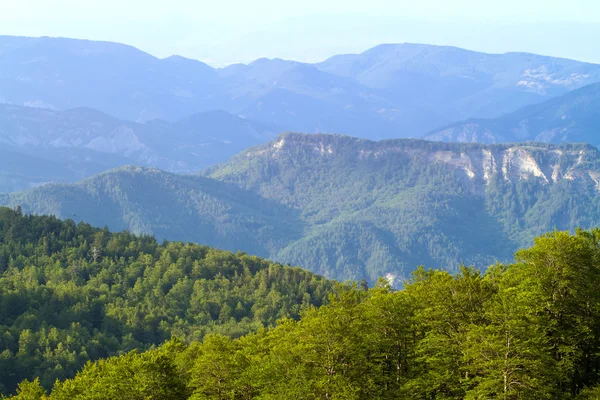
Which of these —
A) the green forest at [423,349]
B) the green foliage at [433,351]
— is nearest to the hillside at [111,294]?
the green forest at [423,349]

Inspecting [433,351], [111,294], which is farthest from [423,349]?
[111,294]

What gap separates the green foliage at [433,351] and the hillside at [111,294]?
52127 millimetres

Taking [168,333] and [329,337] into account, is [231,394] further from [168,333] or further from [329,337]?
[168,333]

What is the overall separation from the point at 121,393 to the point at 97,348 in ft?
221

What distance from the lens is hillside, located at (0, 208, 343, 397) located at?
372 feet

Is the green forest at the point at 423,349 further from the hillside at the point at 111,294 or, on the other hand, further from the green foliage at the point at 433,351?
the hillside at the point at 111,294

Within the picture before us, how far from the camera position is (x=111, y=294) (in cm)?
15225

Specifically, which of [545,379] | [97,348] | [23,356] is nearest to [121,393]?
[545,379]

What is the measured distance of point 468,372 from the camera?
52.7 m

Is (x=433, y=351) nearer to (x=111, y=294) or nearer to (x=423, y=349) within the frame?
(x=423, y=349)

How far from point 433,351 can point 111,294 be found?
108m

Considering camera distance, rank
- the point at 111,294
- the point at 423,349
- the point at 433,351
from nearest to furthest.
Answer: the point at 423,349, the point at 433,351, the point at 111,294

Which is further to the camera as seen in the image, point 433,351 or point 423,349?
point 433,351

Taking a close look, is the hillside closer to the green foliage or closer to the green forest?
the green forest
